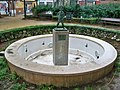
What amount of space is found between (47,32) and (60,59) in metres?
4.29

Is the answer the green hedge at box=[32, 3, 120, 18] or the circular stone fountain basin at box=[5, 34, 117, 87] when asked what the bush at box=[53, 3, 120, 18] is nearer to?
the green hedge at box=[32, 3, 120, 18]

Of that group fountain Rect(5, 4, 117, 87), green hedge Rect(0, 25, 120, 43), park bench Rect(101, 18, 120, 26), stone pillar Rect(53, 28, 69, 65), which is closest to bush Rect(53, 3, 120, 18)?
park bench Rect(101, 18, 120, 26)

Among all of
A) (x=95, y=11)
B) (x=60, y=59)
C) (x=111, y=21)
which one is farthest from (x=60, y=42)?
(x=95, y=11)

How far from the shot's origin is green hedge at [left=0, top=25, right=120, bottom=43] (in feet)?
29.1

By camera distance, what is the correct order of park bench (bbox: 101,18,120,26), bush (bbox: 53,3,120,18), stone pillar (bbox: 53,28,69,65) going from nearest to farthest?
stone pillar (bbox: 53,28,69,65) → park bench (bbox: 101,18,120,26) → bush (bbox: 53,3,120,18)

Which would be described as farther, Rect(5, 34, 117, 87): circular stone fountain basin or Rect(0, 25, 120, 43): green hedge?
Rect(0, 25, 120, 43): green hedge

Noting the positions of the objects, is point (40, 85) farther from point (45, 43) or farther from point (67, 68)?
point (45, 43)

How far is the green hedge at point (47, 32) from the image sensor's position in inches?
349

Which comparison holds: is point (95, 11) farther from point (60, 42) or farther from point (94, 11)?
point (60, 42)

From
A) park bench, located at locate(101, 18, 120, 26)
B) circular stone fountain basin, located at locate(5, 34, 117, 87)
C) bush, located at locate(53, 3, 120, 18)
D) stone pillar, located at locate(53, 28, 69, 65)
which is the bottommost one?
circular stone fountain basin, located at locate(5, 34, 117, 87)

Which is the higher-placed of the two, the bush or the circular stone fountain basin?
the bush

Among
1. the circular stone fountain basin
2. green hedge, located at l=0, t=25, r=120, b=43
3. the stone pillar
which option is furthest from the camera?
green hedge, located at l=0, t=25, r=120, b=43

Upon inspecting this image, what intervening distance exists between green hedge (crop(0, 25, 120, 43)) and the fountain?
139cm

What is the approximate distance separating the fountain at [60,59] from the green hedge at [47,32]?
4.56 feet
